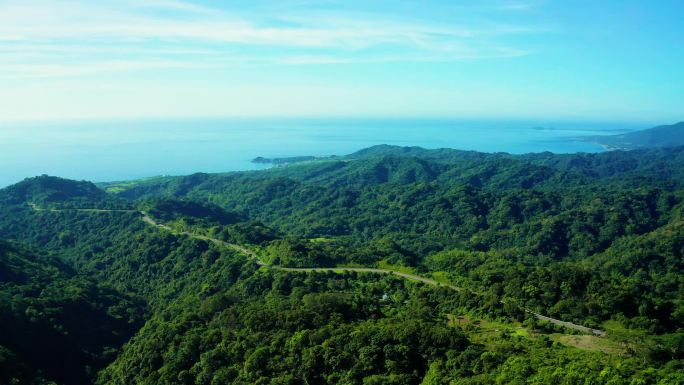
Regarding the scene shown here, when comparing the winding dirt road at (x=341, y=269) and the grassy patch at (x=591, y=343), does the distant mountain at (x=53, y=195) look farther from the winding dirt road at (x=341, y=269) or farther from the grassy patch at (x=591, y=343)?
the grassy patch at (x=591, y=343)

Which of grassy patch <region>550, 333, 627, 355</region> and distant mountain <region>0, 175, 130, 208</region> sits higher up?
distant mountain <region>0, 175, 130, 208</region>

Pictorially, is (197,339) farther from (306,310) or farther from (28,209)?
(28,209)

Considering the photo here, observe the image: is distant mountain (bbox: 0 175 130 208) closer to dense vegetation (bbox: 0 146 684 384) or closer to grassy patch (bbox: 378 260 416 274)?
dense vegetation (bbox: 0 146 684 384)

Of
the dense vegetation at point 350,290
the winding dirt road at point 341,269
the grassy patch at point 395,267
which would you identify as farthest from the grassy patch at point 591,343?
the grassy patch at point 395,267

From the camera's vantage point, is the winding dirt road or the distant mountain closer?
the winding dirt road

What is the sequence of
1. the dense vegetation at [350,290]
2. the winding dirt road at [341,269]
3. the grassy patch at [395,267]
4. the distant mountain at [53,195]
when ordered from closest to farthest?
1. the dense vegetation at [350,290]
2. the winding dirt road at [341,269]
3. the grassy patch at [395,267]
4. the distant mountain at [53,195]

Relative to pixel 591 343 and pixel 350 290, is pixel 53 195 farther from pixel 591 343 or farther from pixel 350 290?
pixel 591 343

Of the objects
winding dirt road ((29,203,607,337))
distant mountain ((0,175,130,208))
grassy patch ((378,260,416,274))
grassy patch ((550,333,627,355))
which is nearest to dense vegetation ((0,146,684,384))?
grassy patch ((550,333,627,355))

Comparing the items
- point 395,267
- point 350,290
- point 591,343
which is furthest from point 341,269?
point 591,343
